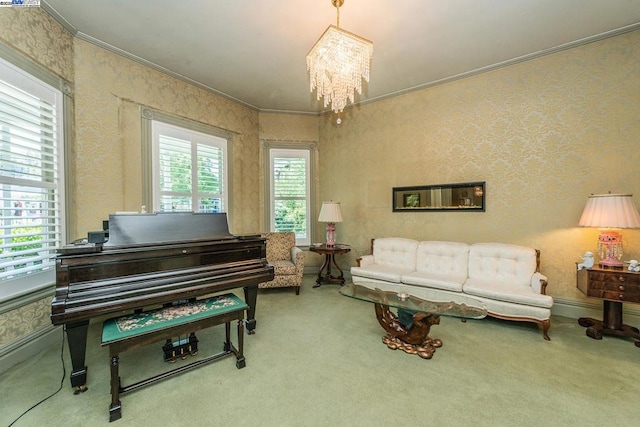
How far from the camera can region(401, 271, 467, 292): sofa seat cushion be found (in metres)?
3.26

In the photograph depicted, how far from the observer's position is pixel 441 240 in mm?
4109

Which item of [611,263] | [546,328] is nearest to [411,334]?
[546,328]

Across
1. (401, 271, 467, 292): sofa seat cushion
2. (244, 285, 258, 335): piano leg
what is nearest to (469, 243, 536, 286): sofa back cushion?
(401, 271, 467, 292): sofa seat cushion

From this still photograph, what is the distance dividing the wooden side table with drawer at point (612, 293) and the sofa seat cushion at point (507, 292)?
0.46 meters

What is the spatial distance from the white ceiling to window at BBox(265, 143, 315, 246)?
1.63m

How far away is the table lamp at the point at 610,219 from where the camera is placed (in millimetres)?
2631

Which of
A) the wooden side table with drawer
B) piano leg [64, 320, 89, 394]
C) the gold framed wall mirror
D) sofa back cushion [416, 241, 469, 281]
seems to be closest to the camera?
piano leg [64, 320, 89, 394]

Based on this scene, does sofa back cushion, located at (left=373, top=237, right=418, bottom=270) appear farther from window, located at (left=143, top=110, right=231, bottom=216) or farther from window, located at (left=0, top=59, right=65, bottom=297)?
window, located at (left=0, top=59, right=65, bottom=297)

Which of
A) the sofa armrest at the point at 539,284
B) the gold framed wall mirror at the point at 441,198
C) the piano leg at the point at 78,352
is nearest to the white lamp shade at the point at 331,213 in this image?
the gold framed wall mirror at the point at 441,198

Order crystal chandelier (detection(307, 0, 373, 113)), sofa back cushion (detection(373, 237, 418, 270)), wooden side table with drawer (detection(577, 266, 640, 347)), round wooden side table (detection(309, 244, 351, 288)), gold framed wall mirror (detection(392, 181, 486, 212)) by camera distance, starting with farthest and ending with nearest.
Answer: round wooden side table (detection(309, 244, 351, 288))
sofa back cushion (detection(373, 237, 418, 270))
gold framed wall mirror (detection(392, 181, 486, 212))
wooden side table with drawer (detection(577, 266, 640, 347))
crystal chandelier (detection(307, 0, 373, 113))

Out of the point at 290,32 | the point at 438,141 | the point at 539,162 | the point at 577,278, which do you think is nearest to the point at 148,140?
the point at 290,32

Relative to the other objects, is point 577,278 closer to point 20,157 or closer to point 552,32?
point 552,32

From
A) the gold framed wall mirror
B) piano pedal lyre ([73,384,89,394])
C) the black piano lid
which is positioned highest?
the gold framed wall mirror

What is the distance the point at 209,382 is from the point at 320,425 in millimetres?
948
